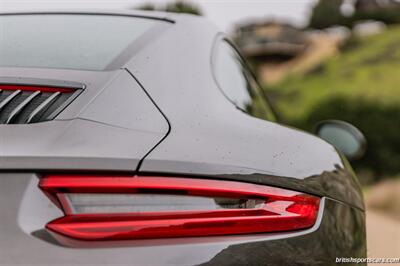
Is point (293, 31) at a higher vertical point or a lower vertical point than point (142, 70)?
lower

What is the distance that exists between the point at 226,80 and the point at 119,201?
953mm

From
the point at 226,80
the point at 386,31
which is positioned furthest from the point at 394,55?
the point at 226,80

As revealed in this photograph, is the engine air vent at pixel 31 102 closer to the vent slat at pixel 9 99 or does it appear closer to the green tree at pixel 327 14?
the vent slat at pixel 9 99

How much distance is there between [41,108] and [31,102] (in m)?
0.05

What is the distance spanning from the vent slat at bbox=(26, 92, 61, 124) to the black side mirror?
166 cm

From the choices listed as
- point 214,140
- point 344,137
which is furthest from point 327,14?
point 214,140

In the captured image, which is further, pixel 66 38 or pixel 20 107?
pixel 66 38

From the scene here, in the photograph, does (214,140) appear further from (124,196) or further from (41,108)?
(41,108)

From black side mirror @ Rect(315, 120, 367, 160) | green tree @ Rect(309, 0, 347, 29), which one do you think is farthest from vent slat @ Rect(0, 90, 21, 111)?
green tree @ Rect(309, 0, 347, 29)

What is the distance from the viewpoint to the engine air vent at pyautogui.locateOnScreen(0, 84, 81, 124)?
1368 millimetres

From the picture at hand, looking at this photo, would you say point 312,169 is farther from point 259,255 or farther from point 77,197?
point 77,197

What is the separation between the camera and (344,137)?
9.15 feet

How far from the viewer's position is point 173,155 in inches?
50.4

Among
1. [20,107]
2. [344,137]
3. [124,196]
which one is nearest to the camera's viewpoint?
[124,196]
